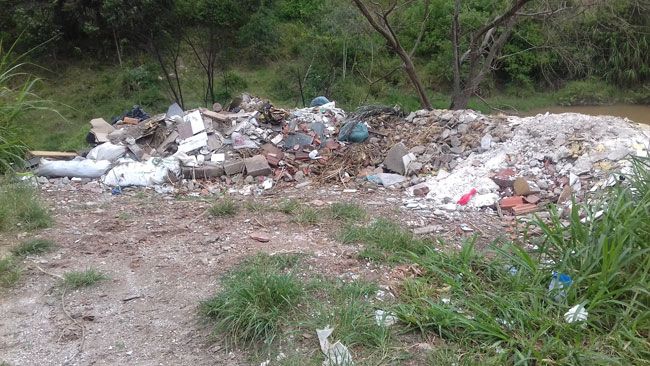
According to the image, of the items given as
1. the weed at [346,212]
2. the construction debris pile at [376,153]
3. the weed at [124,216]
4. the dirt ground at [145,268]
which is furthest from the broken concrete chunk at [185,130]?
the weed at [346,212]

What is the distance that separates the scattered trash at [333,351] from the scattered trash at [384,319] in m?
0.22

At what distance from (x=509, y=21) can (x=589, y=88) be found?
6.70m

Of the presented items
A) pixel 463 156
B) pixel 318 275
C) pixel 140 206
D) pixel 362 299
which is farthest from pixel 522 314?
pixel 463 156

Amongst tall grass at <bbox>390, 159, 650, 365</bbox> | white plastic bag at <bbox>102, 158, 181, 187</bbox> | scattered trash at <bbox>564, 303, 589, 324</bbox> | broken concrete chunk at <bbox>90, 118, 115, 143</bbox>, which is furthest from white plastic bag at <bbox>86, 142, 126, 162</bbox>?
scattered trash at <bbox>564, 303, 589, 324</bbox>

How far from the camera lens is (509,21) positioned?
9.48 metres

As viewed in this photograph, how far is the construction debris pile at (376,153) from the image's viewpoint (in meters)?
5.57

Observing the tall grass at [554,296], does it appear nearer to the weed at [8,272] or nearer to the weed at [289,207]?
the weed at [289,207]

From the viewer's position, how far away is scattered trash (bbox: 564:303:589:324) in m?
2.59

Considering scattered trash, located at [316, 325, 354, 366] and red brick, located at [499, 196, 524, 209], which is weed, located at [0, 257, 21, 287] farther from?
red brick, located at [499, 196, 524, 209]

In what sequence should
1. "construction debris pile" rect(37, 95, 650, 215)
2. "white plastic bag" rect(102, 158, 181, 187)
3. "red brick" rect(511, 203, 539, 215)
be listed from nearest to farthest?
"red brick" rect(511, 203, 539, 215), "construction debris pile" rect(37, 95, 650, 215), "white plastic bag" rect(102, 158, 181, 187)

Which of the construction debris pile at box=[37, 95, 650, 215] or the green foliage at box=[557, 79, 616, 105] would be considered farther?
the green foliage at box=[557, 79, 616, 105]

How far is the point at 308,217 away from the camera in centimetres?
428

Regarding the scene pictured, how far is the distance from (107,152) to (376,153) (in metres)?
2.86

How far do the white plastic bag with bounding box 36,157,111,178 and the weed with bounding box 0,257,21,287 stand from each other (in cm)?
277
